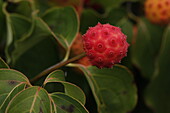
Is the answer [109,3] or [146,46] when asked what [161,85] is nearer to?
[146,46]

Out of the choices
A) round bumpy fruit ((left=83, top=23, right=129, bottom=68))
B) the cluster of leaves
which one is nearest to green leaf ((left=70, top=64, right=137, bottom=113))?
the cluster of leaves

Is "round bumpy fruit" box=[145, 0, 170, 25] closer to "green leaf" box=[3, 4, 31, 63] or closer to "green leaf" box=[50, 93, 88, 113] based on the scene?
"green leaf" box=[3, 4, 31, 63]

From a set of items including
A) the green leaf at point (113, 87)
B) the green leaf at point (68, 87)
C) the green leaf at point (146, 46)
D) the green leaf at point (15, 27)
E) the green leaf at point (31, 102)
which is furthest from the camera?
the green leaf at point (146, 46)

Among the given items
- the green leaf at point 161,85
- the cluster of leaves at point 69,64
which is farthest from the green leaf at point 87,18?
the green leaf at point 161,85

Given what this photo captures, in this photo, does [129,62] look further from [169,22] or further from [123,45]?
[123,45]

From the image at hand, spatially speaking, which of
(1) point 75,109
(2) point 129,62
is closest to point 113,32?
(1) point 75,109

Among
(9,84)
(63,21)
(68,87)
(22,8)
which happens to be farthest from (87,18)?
(9,84)

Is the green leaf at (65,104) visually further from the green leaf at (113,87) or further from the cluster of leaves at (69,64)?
the green leaf at (113,87)
